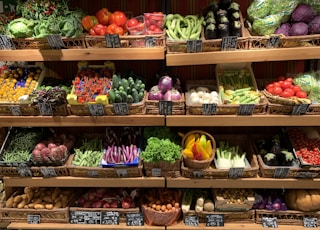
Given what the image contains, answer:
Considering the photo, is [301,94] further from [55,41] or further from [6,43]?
[6,43]

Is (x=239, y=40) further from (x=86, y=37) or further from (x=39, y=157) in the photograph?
(x=39, y=157)

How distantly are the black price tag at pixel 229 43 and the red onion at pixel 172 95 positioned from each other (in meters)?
0.48

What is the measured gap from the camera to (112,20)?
2.76 m

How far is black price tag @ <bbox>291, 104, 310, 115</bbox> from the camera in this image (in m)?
2.71

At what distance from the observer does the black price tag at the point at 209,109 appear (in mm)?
2764

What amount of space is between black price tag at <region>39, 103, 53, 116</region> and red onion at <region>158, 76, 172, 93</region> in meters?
0.87

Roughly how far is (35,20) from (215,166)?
5.91ft

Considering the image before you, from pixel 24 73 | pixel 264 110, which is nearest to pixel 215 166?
pixel 264 110

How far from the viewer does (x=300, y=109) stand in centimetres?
273

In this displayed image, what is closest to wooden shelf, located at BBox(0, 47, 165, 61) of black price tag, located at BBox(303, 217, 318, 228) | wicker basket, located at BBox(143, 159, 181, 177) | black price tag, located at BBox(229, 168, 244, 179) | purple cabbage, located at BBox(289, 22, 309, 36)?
wicker basket, located at BBox(143, 159, 181, 177)

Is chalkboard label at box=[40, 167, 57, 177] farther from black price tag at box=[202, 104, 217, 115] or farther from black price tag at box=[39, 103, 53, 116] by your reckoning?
black price tag at box=[202, 104, 217, 115]

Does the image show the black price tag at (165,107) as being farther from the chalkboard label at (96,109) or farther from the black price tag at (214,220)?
the black price tag at (214,220)

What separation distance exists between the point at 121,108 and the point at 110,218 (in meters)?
0.97

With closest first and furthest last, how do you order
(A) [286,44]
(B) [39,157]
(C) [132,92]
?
(A) [286,44] < (C) [132,92] < (B) [39,157]
